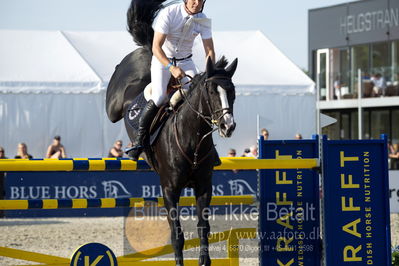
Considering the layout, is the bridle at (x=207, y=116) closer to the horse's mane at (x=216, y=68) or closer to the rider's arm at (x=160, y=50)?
the horse's mane at (x=216, y=68)

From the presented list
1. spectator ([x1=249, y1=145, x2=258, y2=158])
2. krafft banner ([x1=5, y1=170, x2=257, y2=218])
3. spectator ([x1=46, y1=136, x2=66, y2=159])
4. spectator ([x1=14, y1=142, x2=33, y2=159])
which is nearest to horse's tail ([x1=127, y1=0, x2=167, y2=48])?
krafft banner ([x1=5, y1=170, x2=257, y2=218])

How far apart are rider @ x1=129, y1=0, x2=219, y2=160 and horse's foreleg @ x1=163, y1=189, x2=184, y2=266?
0.56 meters

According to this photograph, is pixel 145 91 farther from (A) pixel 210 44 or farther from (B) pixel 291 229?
(B) pixel 291 229

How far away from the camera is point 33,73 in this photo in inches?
551

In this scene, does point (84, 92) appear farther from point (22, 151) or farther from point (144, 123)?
point (144, 123)

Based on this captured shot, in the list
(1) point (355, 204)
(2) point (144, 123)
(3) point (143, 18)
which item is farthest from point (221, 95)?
(3) point (143, 18)

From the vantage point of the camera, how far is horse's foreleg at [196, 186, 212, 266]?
537cm

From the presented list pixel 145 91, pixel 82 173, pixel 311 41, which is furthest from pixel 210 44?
pixel 311 41

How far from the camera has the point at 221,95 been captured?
16.6 ft

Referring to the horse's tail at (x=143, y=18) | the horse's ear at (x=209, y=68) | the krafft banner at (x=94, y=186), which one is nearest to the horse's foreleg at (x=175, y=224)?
the horse's ear at (x=209, y=68)

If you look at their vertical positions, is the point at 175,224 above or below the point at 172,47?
below

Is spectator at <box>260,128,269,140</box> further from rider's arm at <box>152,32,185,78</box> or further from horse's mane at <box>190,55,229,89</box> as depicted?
horse's mane at <box>190,55,229,89</box>

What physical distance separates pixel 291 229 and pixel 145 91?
162 centimetres

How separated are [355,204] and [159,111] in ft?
5.64
